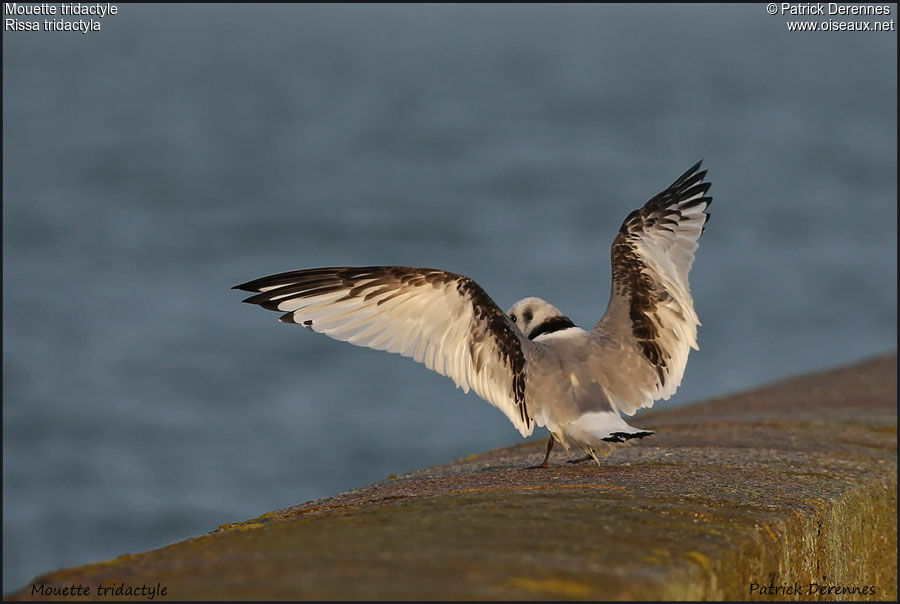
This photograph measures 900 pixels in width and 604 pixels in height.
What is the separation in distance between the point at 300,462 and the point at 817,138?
27.4 meters

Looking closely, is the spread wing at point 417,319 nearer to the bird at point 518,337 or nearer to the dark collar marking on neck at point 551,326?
the bird at point 518,337

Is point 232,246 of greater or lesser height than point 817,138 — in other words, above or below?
below

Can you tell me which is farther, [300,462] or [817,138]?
[817,138]

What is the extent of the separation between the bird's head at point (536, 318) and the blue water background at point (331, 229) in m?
8.26

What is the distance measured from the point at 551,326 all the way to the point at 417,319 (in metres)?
0.79

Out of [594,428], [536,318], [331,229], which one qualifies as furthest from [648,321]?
[331,229]

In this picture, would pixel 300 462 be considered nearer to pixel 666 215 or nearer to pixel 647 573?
pixel 666 215

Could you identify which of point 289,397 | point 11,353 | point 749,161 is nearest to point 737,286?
point 289,397

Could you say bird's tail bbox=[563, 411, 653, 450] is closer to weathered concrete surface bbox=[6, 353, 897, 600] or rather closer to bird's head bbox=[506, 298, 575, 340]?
weathered concrete surface bbox=[6, 353, 897, 600]

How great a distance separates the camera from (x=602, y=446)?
17.5ft

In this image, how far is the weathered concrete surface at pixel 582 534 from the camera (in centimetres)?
307

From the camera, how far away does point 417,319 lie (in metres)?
5.53

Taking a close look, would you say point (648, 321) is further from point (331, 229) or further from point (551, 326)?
point (331, 229)

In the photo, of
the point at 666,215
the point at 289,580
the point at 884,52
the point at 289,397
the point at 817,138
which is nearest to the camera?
the point at 289,580
